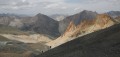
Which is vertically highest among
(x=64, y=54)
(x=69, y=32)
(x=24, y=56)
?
(x=64, y=54)

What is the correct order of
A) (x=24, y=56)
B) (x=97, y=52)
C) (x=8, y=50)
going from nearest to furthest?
(x=97, y=52) < (x=24, y=56) < (x=8, y=50)

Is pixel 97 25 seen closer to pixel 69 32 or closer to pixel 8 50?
pixel 69 32

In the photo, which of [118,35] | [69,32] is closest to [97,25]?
[69,32]

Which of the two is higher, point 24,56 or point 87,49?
point 87,49

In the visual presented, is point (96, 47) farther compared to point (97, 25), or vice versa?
point (97, 25)

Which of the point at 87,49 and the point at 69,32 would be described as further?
the point at 69,32

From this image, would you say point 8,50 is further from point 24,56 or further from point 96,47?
point 96,47

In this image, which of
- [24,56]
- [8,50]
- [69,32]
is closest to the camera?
[24,56]

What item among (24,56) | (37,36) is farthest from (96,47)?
(37,36)

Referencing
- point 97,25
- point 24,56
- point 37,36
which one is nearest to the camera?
point 24,56
